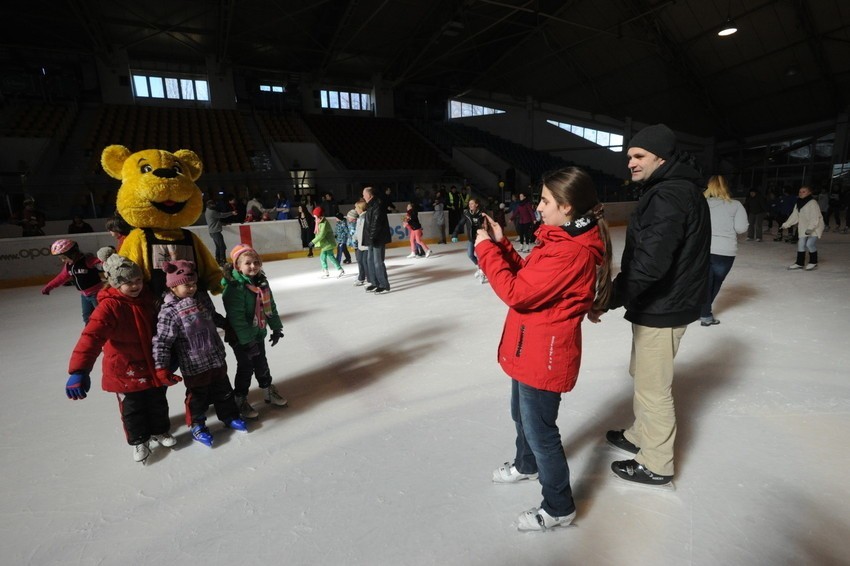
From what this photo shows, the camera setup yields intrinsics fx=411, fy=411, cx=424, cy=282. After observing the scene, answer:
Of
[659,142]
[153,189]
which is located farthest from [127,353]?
[659,142]

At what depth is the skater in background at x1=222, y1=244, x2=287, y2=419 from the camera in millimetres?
2340

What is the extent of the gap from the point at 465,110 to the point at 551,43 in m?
6.93

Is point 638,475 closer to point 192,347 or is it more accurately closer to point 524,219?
point 192,347

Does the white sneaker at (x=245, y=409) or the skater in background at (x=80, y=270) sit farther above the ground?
the skater in background at (x=80, y=270)

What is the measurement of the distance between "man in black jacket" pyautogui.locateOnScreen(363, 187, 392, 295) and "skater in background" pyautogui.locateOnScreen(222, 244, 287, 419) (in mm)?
2690

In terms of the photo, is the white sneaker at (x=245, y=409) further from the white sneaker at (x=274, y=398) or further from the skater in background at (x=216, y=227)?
the skater in background at (x=216, y=227)

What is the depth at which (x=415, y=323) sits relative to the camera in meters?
4.12

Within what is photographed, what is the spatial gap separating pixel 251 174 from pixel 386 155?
19.7 feet

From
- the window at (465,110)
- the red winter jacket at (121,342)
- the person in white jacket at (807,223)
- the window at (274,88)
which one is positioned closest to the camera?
the red winter jacket at (121,342)

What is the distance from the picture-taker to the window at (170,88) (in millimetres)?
16969

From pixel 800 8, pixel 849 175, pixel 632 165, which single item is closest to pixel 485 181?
pixel 800 8

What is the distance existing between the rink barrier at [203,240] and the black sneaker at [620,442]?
572 cm

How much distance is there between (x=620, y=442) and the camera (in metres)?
2.03

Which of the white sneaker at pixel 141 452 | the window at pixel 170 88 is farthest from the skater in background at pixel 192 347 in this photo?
the window at pixel 170 88
